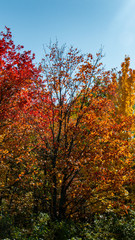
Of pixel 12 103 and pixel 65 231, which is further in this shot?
pixel 12 103

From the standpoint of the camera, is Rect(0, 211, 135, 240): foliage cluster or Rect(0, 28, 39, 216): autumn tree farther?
Rect(0, 28, 39, 216): autumn tree

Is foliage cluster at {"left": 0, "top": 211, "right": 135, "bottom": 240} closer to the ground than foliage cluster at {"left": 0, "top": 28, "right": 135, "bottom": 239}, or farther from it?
closer to the ground

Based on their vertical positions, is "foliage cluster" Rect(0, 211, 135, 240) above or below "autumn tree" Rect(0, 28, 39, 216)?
below

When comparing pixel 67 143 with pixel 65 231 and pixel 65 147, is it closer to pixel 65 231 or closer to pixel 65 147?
pixel 65 147

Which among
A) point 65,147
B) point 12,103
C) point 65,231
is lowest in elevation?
point 65,231

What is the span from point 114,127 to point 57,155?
2.85 m

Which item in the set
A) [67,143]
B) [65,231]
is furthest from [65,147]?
[65,231]

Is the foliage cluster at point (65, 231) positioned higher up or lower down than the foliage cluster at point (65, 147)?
lower down

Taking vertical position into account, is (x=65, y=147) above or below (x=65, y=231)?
above

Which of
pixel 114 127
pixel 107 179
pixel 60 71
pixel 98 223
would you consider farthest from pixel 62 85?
pixel 98 223

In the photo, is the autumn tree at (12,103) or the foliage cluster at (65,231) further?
the autumn tree at (12,103)

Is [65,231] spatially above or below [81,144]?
below

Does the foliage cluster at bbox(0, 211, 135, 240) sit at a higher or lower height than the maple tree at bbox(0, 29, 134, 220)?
lower

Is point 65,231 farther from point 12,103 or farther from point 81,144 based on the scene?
point 12,103
